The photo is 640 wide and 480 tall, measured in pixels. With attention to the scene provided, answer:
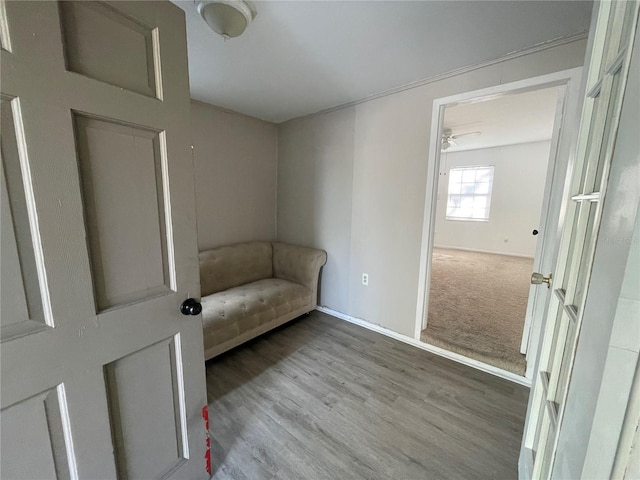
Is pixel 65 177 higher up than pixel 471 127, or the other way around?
pixel 471 127

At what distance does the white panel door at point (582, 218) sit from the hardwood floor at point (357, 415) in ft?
1.72

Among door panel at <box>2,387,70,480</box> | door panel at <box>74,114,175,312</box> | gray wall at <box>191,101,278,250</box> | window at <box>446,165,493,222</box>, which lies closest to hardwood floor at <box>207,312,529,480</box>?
door panel at <box>2,387,70,480</box>

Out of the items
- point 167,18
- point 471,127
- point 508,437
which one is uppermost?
point 471,127

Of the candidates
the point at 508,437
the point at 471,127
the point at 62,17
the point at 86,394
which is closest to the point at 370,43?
the point at 62,17

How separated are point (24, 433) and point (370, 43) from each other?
88.7 inches

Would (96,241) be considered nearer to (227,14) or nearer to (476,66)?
(227,14)

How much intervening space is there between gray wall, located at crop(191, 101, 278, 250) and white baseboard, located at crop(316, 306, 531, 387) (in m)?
1.51

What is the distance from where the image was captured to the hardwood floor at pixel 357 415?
1.30 metres

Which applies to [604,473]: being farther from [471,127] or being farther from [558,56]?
[471,127]

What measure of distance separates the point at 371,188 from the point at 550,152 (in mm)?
1320

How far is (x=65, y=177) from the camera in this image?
2.28 feet

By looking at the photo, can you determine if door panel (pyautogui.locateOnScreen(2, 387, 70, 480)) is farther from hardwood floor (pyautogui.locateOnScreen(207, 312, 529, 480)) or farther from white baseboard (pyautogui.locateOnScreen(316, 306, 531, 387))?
white baseboard (pyautogui.locateOnScreen(316, 306, 531, 387))

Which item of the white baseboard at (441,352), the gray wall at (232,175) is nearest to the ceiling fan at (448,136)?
the gray wall at (232,175)

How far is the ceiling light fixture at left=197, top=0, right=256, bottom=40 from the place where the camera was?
126 centimetres
